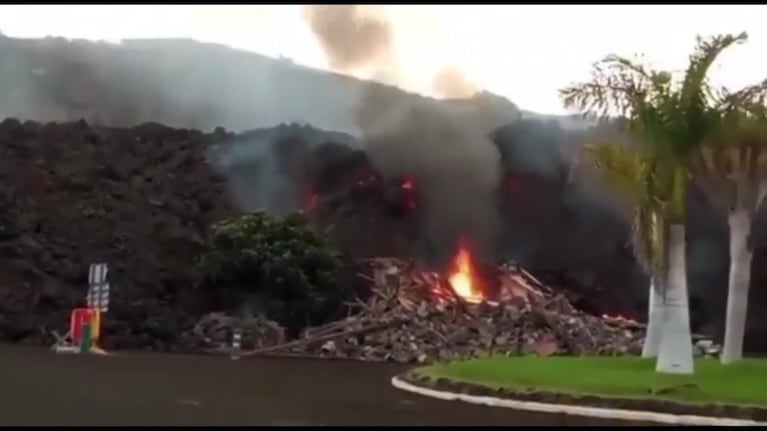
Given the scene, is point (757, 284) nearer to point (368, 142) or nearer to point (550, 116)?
point (550, 116)

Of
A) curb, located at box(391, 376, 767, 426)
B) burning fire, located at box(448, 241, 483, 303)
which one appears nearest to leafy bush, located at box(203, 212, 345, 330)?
burning fire, located at box(448, 241, 483, 303)

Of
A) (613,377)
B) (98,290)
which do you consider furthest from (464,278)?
(613,377)

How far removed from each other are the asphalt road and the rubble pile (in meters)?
8.40

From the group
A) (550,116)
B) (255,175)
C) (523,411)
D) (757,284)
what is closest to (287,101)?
(255,175)

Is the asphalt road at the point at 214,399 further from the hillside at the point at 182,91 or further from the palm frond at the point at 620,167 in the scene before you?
the hillside at the point at 182,91

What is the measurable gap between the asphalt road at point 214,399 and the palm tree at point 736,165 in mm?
5844

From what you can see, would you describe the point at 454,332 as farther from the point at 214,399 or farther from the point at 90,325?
the point at 214,399

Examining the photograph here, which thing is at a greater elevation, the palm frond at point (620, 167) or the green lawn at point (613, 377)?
the palm frond at point (620, 167)

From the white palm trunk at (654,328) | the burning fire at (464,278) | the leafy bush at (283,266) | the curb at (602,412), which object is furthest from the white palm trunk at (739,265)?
the leafy bush at (283,266)

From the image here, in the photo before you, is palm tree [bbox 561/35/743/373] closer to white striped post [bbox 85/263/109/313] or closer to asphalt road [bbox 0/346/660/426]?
asphalt road [bbox 0/346/660/426]

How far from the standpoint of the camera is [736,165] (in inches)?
773

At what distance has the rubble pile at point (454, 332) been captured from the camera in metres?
36.2

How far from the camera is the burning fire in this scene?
145 ft

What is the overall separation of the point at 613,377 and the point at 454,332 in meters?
19.0
